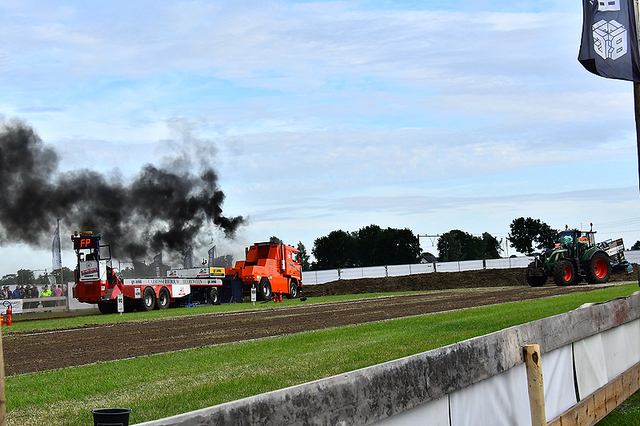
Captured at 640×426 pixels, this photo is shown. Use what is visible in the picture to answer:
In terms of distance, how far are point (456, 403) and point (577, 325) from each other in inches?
98.6

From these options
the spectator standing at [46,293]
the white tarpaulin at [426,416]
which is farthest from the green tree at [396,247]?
the white tarpaulin at [426,416]

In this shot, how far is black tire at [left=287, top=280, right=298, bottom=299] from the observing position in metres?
40.4

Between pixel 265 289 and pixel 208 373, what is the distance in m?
27.3

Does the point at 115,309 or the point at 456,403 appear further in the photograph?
A: the point at 115,309

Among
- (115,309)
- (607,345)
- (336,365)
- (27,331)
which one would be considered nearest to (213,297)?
(115,309)

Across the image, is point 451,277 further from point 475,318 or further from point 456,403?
point 456,403

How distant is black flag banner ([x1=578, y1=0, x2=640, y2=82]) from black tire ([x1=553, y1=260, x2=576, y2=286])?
22731 millimetres

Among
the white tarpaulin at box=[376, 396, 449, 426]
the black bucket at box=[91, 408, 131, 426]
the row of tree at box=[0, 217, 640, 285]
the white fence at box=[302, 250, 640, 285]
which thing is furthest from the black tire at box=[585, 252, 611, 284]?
the row of tree at box=[0, 217, 640, 285]

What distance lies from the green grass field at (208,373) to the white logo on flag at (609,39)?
539 centimetres

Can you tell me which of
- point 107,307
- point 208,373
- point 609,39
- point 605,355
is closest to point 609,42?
point 609,39

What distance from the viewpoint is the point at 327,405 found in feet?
10.6

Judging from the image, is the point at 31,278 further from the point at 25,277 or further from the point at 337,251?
the point at 337,251

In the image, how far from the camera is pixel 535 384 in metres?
5.09

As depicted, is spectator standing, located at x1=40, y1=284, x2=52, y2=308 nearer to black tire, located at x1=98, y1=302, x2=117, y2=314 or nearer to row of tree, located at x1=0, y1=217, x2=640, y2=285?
black tire, located at x1=98, y1=302, x2=117, y2=314
